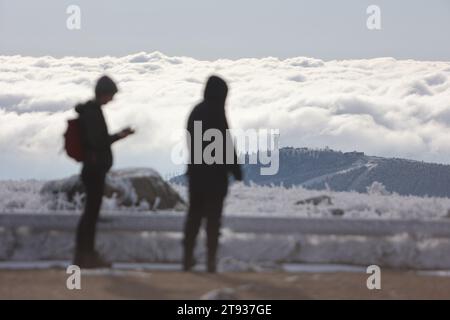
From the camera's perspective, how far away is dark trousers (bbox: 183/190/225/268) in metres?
9.72

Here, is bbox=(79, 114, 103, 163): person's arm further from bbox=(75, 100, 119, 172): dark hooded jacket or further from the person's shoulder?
the person's shoulder

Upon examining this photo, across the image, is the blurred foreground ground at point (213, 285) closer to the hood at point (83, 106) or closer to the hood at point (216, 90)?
the hood at point (83, 106)

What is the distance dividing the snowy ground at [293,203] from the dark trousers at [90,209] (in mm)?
1410

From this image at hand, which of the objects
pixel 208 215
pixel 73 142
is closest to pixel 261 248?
pixel 208 215

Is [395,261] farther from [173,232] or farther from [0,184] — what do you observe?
[0,184]

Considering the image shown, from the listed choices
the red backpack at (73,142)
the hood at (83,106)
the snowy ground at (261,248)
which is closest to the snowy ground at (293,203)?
the snowy ground at (261,248)

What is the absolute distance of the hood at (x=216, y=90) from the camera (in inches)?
383

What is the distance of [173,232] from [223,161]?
4.12ft

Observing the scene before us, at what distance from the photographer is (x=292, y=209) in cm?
1283

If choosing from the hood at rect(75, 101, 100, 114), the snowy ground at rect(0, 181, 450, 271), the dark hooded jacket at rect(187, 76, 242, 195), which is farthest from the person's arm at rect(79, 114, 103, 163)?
the snowy ground at rect(0, 181, 450, 271)

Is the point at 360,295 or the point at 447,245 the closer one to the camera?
the point at 360,295

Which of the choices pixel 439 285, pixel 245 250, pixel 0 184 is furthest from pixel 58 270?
pixel 0 184
